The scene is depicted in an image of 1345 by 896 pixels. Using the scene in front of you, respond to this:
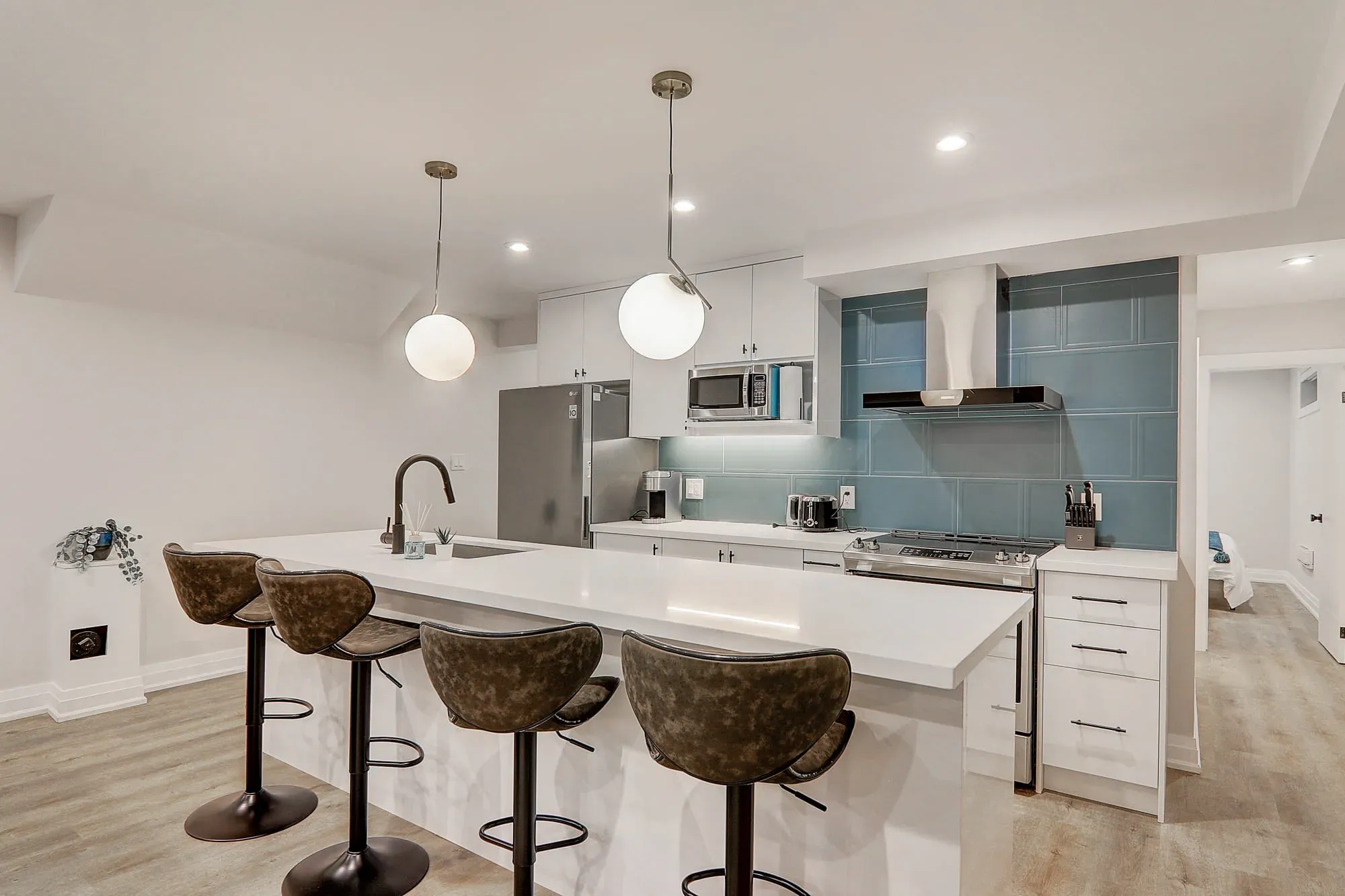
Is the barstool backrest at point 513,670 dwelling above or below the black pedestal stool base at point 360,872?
above

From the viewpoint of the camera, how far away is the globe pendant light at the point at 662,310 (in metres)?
2.27

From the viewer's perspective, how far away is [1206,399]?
4.49 metres

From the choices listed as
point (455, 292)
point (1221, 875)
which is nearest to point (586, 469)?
point (455, 292)

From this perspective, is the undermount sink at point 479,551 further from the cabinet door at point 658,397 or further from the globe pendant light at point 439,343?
the cabinet door at point 658,397

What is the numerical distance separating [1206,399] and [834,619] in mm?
4138

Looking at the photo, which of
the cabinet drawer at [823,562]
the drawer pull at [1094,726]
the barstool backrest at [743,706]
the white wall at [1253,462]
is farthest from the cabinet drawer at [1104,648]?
the white wall at [1253,462]

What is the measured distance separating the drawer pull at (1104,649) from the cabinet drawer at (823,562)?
3.30ft

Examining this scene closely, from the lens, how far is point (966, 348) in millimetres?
3484

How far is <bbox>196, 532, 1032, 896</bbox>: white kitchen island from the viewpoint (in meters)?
1.50

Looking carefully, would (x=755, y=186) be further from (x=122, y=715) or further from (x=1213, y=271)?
(x=122, y=715)

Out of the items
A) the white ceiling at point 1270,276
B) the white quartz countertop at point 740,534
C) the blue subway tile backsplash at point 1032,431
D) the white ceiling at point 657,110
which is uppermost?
the white ceiling at point 657,110

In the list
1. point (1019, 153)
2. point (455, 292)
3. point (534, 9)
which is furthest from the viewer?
point (455, 292)

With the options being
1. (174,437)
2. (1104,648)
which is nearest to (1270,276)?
(1104,648)

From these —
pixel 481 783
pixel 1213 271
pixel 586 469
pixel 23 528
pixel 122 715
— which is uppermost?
pixel 1213 271
